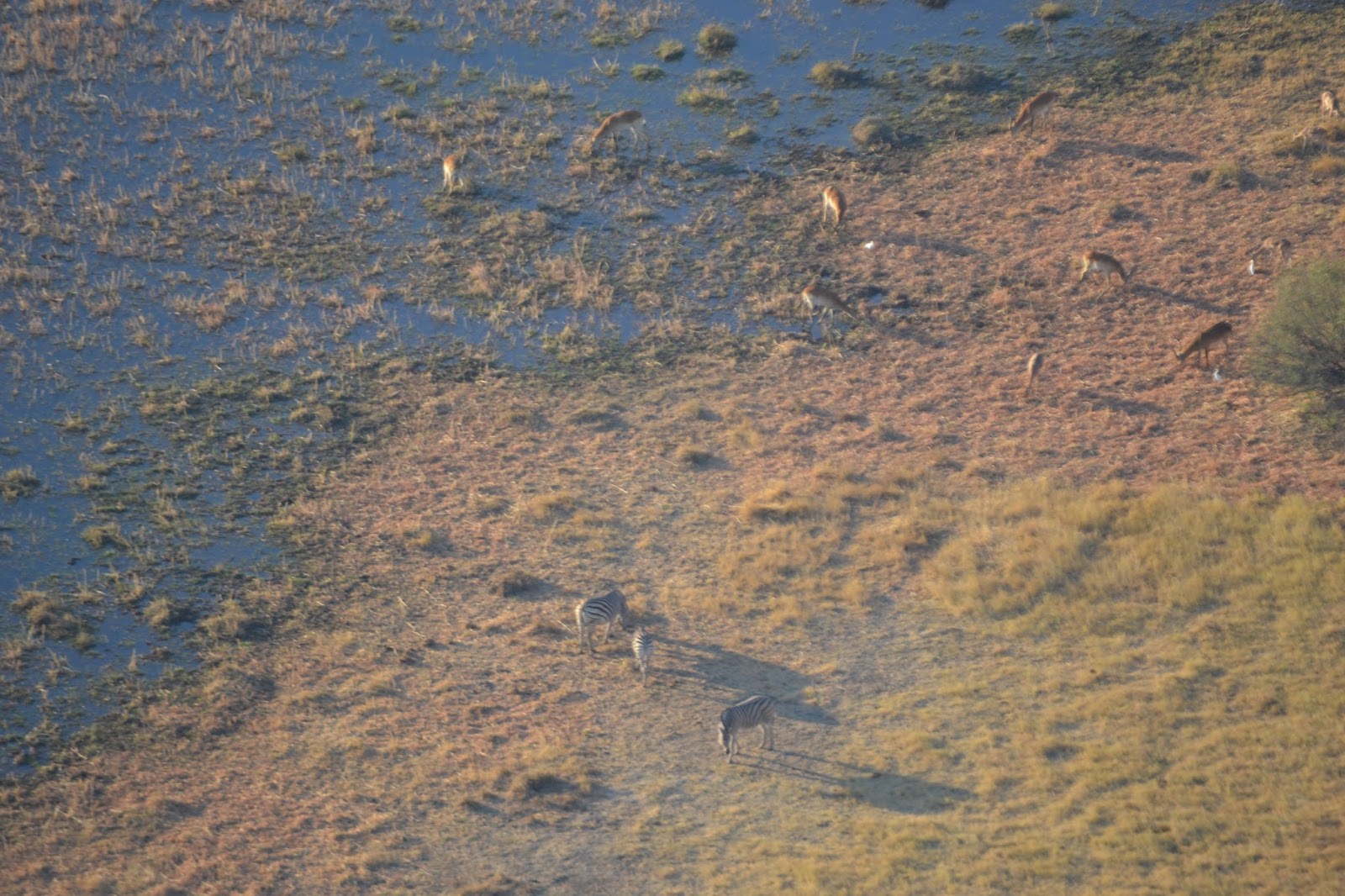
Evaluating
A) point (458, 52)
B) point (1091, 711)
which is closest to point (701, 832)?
point (1091, 711)

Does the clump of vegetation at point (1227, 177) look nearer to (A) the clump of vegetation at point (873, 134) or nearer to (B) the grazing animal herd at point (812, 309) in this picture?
(B) the grazing animal herd at point (812, 309)

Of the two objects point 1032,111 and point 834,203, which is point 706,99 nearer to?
point 834,203

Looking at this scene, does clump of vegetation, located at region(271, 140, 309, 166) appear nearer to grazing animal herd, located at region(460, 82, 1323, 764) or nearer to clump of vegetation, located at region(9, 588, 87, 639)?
grazing animal herd, located at region(460, 82, 1323, 764)

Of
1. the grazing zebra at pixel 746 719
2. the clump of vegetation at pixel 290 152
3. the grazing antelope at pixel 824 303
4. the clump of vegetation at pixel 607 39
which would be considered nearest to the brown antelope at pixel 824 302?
the grazing antelope at pixel 824 303

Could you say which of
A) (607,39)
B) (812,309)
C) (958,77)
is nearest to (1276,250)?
(812,309)

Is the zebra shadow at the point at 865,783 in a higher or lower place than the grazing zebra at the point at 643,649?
lower
